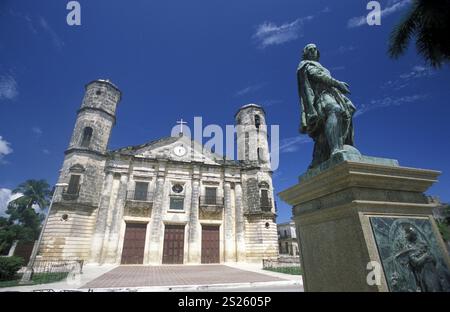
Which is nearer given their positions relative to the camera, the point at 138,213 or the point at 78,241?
the point at 78,241

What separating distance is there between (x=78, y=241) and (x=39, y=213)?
2367 cm

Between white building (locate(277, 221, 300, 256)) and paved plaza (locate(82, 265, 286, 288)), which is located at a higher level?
white building (locate(277, 221, 300, 256))

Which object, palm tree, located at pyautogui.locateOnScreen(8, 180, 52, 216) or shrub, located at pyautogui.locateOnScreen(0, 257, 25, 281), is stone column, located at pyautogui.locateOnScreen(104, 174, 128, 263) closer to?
shrub, located at pyautogui.locateOnScreen(0, 257, 25, 281)

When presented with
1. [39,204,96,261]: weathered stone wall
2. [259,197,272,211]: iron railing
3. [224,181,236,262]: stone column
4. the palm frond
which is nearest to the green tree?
[39,204,96,261]: weathered stone wall

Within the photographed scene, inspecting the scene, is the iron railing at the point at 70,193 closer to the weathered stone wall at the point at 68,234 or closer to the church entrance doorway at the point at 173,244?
the weathered stone wall at the point at 68,234

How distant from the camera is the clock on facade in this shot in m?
21.8

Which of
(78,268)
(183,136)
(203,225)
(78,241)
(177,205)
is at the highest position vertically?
(183,136)

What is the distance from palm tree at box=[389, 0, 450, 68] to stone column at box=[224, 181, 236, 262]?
15.4m

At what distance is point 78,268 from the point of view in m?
11.7

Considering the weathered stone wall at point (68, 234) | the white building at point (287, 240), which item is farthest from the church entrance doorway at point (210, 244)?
the white building at point (287, 240)

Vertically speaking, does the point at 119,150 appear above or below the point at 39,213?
above

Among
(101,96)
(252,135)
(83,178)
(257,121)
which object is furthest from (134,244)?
(257,121)
